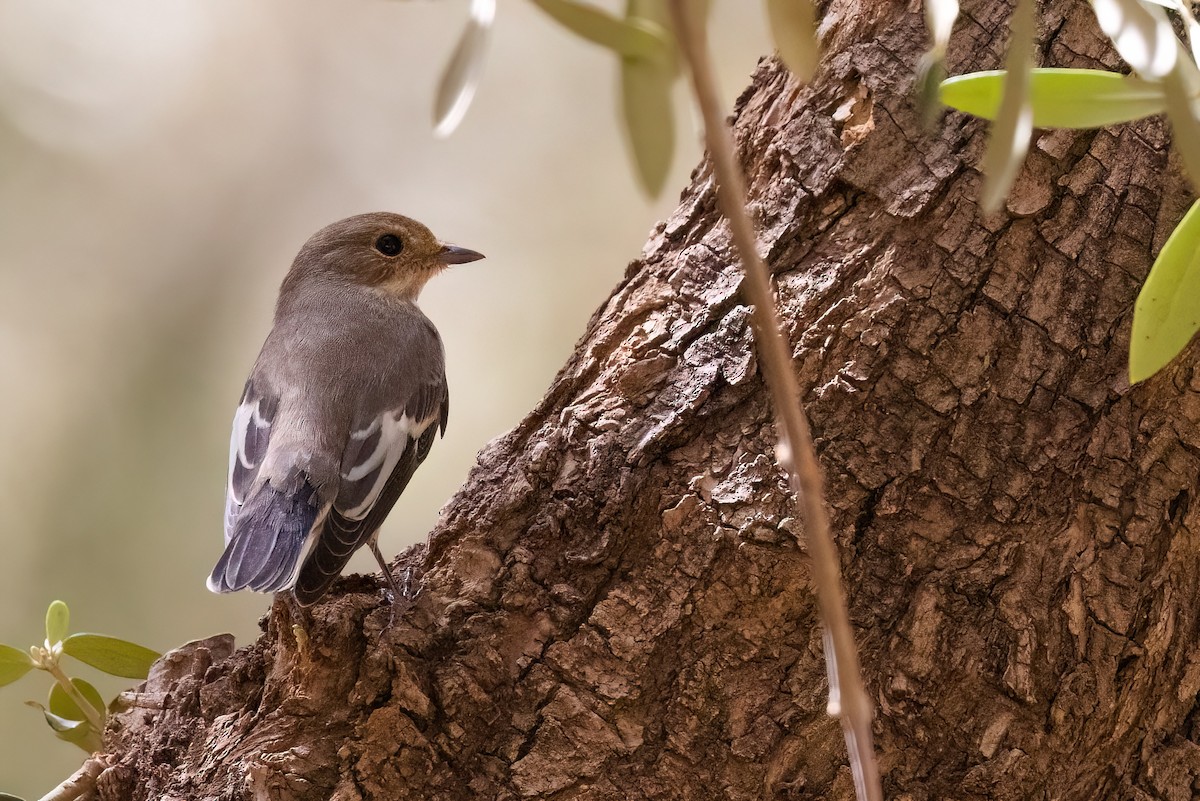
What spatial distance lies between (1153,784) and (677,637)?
87 cm

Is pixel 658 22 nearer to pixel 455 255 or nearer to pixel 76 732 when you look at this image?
pixel 76 732

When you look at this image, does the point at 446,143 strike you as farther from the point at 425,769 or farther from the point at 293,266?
the point at 425,769

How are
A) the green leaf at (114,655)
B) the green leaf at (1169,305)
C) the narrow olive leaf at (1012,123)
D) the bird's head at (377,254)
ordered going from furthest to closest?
the bird's head at (377,254)
the green leaf at (114,655)
the green leaf at (1169,305)
the narrow olive leaf at (1012,123)

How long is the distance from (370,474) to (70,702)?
87 centimetres

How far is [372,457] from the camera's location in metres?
2.86

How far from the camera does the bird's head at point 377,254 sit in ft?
12.5

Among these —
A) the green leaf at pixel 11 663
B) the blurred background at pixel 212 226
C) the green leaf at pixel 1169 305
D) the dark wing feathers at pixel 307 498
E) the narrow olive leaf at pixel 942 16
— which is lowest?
the green leaf at pixel 1169 305

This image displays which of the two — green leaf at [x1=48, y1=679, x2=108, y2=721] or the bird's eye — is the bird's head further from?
green leaf at [x1=48, y1=679, x2=108, y2=721]

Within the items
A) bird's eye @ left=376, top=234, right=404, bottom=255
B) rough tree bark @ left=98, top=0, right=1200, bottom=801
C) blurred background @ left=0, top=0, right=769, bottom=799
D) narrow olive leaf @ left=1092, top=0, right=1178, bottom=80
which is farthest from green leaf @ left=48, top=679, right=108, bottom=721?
blurred background @ left=0, top=0, right=769, bottom=799

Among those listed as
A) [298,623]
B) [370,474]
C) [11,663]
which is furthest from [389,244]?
[298,623]

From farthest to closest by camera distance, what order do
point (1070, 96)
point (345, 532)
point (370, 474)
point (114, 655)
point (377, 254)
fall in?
point (377, 254), point (370, 474), point (345, 532), point (114, 655), point (1070, 96)

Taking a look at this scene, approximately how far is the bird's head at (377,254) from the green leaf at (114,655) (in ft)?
5.46

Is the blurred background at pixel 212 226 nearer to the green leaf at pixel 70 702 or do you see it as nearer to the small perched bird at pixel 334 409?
the small perched bird at pixel 334 409

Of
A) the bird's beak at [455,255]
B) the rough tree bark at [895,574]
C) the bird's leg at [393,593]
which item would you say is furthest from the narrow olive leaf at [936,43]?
the bird's beak at [455,255]
